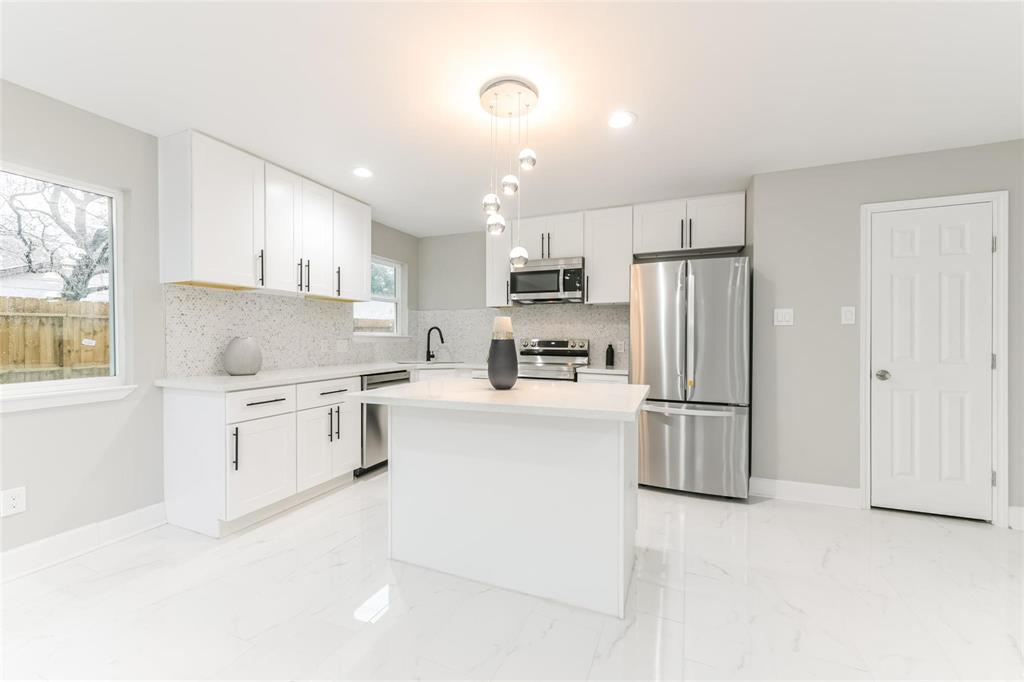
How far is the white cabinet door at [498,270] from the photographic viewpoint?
173 inches

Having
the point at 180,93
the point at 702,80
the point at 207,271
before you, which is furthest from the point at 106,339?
the point at 702,80

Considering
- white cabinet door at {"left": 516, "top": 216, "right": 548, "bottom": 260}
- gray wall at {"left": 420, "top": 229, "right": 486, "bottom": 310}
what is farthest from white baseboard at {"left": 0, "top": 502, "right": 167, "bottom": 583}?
white cabinet door at {"left": 516, "top": 216, "right": 548, "bottom": 260}

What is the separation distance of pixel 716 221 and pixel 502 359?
2555 millimetres

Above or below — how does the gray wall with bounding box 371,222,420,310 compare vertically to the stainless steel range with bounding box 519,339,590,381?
above

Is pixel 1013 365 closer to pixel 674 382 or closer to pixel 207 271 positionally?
pixel 674 382

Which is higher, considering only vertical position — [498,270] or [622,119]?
[622,119]

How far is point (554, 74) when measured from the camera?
200cm

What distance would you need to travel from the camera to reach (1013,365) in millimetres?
2697

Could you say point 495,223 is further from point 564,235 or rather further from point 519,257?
point 564,235

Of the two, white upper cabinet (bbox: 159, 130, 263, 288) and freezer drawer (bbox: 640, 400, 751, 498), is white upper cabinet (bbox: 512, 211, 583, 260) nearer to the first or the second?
freezer drawer (bbox: 640, 400, 751, 498)

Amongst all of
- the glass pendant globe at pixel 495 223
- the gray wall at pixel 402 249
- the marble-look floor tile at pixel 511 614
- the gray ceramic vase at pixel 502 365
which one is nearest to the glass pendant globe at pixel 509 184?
the glass pendant globe at pixel 495 223

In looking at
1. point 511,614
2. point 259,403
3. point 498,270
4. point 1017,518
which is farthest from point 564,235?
point 1017,518

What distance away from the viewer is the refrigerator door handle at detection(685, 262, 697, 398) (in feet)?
10.5

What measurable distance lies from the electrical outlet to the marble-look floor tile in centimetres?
33
